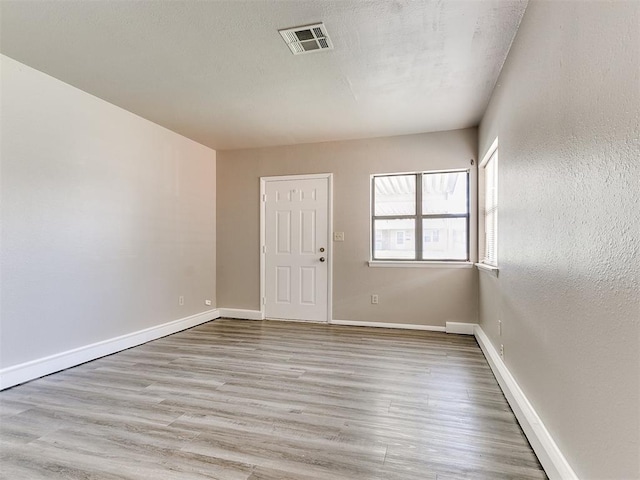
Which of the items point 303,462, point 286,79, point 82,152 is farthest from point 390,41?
point 82,152

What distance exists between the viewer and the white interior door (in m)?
4.76

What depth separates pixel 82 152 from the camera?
317 centimetres

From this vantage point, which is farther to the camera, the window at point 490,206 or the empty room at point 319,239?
the window at point 490,206

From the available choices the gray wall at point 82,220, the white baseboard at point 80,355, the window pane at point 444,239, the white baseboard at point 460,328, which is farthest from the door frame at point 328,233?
the white baseboard at point 460,328

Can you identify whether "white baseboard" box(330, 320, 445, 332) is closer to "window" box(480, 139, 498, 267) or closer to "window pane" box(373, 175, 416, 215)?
"window" box(480, 139, 498, 267)

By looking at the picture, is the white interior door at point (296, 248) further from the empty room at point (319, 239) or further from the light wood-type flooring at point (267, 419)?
the light wood-type flooring at point (267, 419)

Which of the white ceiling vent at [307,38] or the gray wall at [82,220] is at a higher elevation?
the white ceiling vent at [307,38]

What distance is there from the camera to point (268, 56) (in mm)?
2566

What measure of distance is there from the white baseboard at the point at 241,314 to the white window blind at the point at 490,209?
3.13 metres

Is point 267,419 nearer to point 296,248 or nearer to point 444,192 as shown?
point 296,248

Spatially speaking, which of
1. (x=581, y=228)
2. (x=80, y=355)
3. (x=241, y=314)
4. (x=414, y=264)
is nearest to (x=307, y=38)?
(x=581, y=228)

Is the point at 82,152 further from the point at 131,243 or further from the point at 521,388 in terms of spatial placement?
the point at 521,388

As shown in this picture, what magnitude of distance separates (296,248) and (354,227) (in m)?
0.90

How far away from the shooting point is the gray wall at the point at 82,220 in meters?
2.66
